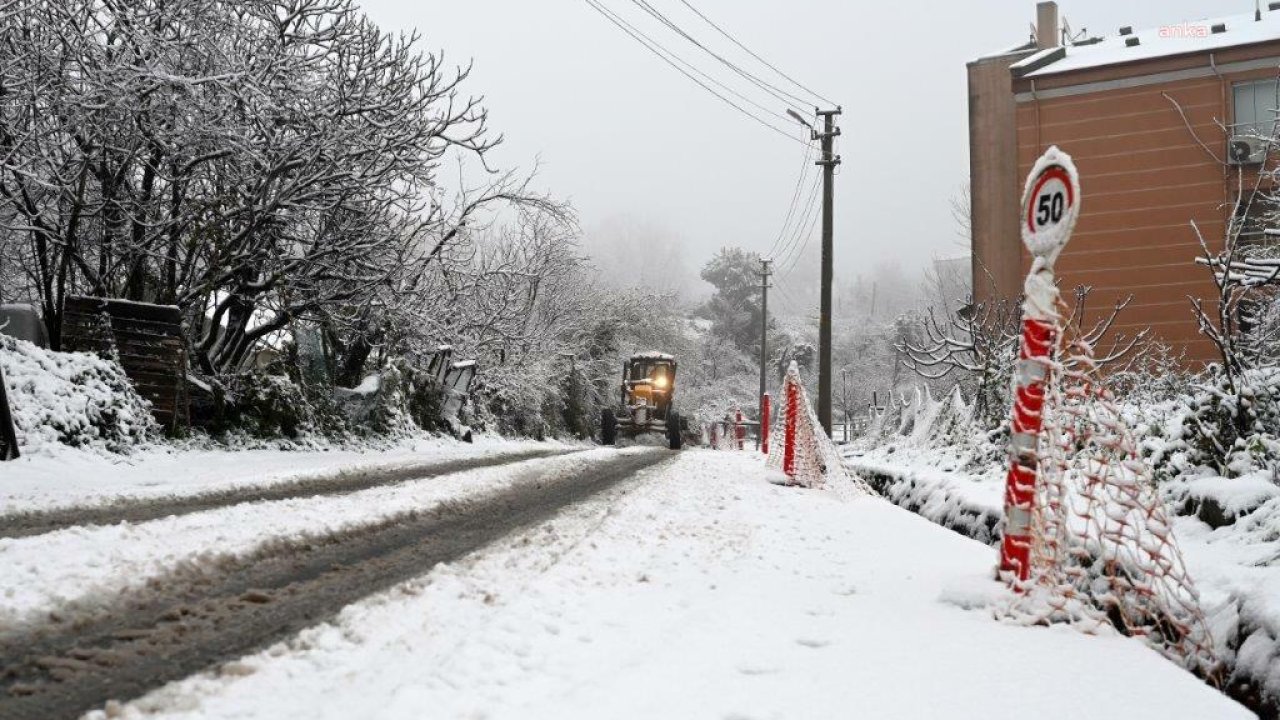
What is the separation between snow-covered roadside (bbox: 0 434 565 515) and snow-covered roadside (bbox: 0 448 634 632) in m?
1.24

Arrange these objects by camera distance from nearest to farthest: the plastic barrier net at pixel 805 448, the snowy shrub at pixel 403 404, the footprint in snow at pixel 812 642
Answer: the footprint in snow at pixel 812 642, the plastic barrier net at pixel 805 448, the snowy shrub at pixel 403 404

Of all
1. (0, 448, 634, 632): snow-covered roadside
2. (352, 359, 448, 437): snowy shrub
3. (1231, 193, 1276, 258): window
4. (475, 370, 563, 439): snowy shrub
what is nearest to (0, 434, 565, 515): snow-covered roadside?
(0, 448, 634, 632): snow-covered roadside

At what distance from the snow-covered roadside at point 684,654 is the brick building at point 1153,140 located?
18473 mm

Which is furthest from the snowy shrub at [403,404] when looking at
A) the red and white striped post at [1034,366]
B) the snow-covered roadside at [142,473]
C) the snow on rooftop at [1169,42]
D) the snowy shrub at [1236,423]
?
the snow on rooftop at [1169,42]

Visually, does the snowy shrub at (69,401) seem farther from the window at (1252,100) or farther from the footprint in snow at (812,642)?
the window at (1252,100)

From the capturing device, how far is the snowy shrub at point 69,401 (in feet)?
24.2

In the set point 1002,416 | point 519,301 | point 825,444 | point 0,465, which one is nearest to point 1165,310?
point 1002,416

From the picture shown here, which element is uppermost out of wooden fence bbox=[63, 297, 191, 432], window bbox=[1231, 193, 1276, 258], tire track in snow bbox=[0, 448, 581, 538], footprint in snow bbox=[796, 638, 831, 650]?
window bbox=[1231, 193, 1276, 258]

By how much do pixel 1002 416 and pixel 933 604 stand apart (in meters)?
7.35

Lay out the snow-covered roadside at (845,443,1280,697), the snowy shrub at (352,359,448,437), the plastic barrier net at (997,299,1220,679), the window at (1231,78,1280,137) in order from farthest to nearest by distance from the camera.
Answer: the window at (1231,78,1280,137)
the snowy shrub at (352,359,448,437)
the plastic barrier net at (997,299,1220,679)
the snow-covered roadside at (845,443,1280,697)

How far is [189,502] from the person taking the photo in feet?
16.8

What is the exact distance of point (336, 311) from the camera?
13188 millimetres

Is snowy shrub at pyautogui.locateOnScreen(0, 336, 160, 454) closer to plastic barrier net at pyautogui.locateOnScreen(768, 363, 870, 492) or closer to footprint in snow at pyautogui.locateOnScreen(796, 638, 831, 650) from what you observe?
plastic barrier net at pyautogui.locateOnScreen(768, 363, 870, 492)

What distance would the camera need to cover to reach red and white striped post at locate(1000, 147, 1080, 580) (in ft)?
9.85
